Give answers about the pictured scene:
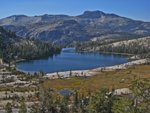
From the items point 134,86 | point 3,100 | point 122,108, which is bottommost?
point 3,100

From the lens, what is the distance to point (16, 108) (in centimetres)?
12650

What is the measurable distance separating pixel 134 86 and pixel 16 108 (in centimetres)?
7446

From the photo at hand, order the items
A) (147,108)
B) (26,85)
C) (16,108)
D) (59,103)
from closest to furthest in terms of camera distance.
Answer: (147,108), (59,103), (16,108), (26,85)

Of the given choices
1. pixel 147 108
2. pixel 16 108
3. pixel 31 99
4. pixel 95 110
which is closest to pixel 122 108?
pixel 147 108

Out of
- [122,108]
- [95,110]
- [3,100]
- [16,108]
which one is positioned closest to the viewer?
[122,108]

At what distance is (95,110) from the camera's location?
258ft

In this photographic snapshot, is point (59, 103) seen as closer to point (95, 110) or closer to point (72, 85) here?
point (95, 110)

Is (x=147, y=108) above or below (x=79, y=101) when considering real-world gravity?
above

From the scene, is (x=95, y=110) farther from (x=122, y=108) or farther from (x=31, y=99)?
(x=31, y=99)

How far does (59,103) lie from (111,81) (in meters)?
95.3

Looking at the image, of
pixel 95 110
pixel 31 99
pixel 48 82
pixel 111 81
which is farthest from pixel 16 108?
pixel 111 81

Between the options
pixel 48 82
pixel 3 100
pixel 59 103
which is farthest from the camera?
pixel 48 82

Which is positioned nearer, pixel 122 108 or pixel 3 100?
pixel 122 108

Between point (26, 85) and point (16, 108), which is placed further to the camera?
point (26, 85)
